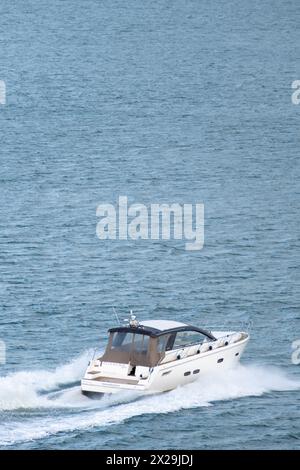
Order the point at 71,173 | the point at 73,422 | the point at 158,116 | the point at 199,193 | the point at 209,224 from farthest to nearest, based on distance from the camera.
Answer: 1. the point at 158,116
2. the point at 71,173
3. the point at 199,193
4. the point at 209,224
5. the point at 73,422

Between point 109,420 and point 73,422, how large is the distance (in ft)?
6.20

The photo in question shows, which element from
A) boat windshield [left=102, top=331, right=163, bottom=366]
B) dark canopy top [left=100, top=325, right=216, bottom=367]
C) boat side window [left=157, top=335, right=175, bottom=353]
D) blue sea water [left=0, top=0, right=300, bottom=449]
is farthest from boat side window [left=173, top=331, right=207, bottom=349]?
blue sea water [left=0, top=0, right=300, bottom=449]

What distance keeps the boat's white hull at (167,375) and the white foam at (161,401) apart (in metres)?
0.39

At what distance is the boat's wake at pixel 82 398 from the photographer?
73250 mm

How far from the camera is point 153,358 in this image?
7956 cm

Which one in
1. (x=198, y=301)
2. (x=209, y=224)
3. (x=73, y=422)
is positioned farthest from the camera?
(x=209, y=224)

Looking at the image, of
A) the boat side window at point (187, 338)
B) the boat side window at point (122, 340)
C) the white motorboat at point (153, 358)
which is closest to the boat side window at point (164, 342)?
the white motorboat at point (153, 358)

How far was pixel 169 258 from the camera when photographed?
11425 cm

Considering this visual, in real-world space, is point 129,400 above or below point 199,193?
below

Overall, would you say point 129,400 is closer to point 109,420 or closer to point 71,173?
point 109,420

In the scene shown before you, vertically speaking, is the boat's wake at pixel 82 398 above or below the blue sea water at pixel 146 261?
below

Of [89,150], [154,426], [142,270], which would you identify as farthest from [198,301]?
[89,150]

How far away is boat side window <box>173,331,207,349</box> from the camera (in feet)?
268

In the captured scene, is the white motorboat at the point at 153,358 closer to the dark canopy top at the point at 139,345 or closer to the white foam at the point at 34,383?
the dark canopy top at the point at 139,345
